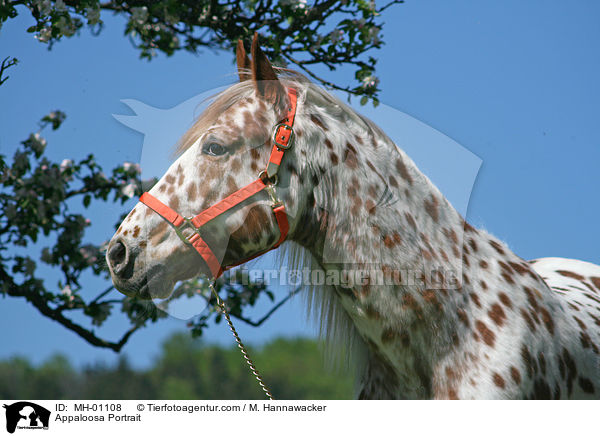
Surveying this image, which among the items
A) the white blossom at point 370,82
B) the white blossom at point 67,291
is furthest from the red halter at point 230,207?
the white blossom at point 67,291

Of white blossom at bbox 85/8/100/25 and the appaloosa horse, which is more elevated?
white blossom at bbox 85/8/100/25

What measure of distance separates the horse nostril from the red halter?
179mm

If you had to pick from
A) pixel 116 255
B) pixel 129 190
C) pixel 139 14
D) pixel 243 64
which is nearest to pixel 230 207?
pixel 116 255

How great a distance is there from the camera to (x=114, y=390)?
595 inches

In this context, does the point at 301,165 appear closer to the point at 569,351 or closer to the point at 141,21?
the point at 569,351

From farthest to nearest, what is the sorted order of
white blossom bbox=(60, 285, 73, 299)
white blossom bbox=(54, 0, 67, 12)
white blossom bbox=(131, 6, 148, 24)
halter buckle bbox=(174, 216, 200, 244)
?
white blossom bbox=(60, 285, 73, 299)
white blossom bbox=(131, 6, 148, 24)
white blossom bbox=(54, 0, 67, 12)
halter buckle bbox=(174, 216, 200, 244)

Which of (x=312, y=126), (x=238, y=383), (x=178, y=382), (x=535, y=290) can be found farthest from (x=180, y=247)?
(x=178, y=382)

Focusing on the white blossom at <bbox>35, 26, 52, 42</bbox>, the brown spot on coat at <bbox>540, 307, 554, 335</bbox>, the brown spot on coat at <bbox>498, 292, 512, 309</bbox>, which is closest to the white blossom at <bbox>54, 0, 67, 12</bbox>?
the white blossom at <bbox>35, 26, 52, 42</bbox>

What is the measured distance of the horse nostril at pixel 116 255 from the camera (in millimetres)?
2023

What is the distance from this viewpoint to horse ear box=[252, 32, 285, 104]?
218 centimetres

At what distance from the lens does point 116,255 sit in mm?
2037

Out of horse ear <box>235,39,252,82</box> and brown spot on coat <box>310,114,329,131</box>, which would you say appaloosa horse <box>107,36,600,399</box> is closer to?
brown spot on coat <box>310,114,329,131</box>

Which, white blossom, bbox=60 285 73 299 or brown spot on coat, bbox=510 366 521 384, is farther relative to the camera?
white blossom, bbox=60 285 73 299

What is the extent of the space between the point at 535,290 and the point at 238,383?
38.3m
